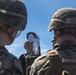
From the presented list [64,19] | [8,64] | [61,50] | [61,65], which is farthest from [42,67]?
[8,64]

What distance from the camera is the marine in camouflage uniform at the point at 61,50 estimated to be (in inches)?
237

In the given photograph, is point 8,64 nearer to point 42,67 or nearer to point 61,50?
point 42,67

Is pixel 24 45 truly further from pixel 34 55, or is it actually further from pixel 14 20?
pixel 14 20

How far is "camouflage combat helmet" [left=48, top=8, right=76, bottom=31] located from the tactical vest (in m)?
0.78

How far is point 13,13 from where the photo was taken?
5.38 meters

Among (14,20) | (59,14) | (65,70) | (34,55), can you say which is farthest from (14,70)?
(34,55)

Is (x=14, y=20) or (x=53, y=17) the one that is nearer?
(x=14, y=20)

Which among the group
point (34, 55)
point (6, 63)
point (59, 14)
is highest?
point (59, 14)

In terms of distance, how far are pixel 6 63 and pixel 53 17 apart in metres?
2.61

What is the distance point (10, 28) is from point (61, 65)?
1203 mm

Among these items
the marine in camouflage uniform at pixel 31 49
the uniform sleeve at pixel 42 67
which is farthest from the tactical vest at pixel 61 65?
the marine in camouflage uniform at pixel 31 49

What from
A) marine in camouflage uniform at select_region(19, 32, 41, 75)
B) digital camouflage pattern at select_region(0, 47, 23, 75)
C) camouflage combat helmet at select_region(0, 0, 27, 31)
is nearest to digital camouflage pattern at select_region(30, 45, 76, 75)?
camouflage combat helmet at select_region(0, 0, 27, 31)

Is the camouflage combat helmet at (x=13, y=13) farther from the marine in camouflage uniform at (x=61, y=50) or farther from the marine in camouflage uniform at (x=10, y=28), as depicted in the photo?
the marine in camouflage uniform at (x=61, y=50)

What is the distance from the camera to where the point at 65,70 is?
629 cm
